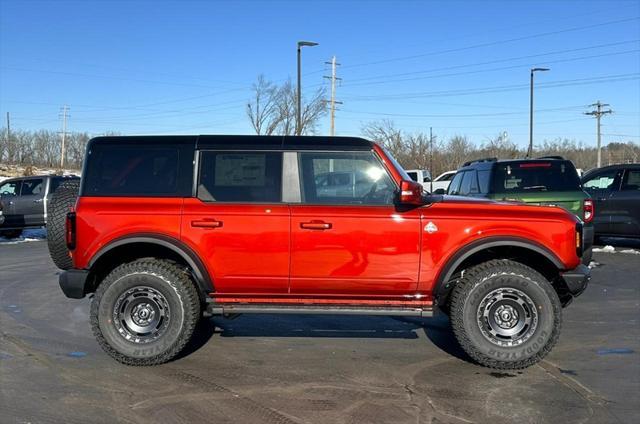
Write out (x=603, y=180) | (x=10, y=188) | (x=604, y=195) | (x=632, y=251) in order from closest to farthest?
(x=604, y=195) → (x=632, y=251) → (x=603, y=180) → (x=10, y=188)

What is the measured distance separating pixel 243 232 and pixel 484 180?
19.7ft

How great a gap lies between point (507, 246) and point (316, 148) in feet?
6.44

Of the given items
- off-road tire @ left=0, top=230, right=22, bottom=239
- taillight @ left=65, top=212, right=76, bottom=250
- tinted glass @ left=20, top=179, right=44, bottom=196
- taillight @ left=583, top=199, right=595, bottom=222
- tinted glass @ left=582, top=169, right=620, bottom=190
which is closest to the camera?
taillight @ left=65, top=212, right=76, bottom=250

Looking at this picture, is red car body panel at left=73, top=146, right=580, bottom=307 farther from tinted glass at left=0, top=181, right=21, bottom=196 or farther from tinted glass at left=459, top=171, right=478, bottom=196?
tinted glass at left=0, top=181, right=21, bottom=196

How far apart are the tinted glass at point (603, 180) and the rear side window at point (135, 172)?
34.1 feet

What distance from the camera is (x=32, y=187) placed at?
16.8 meters

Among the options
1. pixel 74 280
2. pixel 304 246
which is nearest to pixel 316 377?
pixel 304 246

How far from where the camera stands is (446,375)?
16.0 ft

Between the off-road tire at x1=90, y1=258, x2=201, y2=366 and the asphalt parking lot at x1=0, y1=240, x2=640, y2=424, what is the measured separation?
0.14m

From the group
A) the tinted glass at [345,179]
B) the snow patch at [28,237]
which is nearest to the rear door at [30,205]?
the snow patch at [28,237]

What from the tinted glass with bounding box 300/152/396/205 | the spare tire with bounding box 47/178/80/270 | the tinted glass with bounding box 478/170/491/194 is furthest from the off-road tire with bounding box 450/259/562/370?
the tinted glass with bounding box 478/170/491/194

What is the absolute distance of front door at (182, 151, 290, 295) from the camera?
16.7ft

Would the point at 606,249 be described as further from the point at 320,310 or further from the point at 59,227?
the point at 59,227

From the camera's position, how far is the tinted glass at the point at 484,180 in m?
9.74
